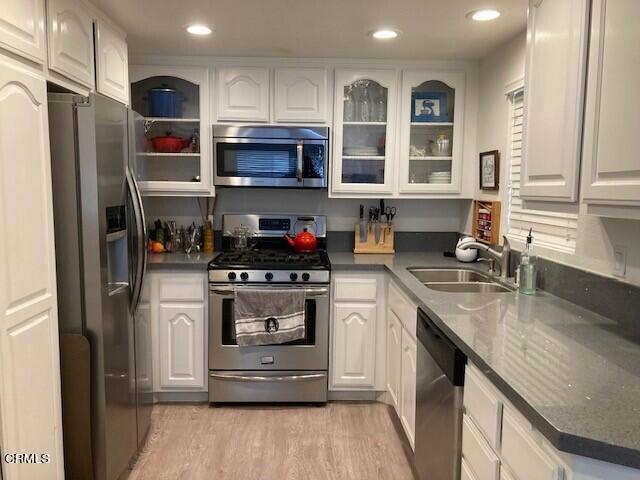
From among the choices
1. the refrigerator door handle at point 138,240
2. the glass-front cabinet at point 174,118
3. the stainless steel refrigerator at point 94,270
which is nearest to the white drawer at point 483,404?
the stainless steel refrigerator at point 94,270

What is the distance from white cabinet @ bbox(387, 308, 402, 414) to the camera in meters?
2.68

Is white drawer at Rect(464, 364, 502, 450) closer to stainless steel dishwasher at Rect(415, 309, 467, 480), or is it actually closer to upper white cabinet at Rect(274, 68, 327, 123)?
stainless steel dishwasher at Rect(415, 309, 467, 480)

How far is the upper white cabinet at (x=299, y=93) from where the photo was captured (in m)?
3.20

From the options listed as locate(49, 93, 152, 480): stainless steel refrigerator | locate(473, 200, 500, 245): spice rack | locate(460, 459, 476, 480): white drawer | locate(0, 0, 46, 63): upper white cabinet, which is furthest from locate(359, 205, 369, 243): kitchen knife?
locate(0, 0, 46, 63): upper white cabinet

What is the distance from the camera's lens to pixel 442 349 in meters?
1.78

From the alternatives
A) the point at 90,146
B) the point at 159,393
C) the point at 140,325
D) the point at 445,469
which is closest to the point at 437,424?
the point at 445,469

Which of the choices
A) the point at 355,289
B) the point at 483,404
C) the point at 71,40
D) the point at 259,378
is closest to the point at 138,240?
the point at 71,40

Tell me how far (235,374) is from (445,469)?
161 cm

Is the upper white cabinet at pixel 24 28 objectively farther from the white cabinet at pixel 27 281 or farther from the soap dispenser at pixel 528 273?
the soap dispenser at pixel 528 273

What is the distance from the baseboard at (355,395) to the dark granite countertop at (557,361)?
1.14m

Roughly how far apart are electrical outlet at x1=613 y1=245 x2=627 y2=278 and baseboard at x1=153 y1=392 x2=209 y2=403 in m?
2.46

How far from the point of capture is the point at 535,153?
5.76ft

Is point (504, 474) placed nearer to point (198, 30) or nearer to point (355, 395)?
point (355, 395)

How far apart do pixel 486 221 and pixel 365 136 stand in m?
1.01
